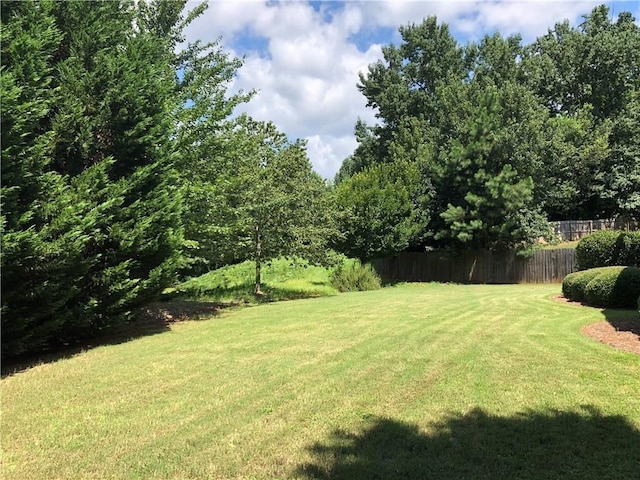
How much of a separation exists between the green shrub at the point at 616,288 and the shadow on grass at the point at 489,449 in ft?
27.9

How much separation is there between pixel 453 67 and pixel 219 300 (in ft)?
135

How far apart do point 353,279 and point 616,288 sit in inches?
538

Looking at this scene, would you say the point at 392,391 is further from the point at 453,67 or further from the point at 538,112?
the point at 453,67

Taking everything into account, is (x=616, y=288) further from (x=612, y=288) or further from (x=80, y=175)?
(x=80, y=175)

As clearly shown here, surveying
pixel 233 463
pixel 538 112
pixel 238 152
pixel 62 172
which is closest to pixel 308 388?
pixel 233 463

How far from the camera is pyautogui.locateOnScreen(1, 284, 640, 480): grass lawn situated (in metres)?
3.93

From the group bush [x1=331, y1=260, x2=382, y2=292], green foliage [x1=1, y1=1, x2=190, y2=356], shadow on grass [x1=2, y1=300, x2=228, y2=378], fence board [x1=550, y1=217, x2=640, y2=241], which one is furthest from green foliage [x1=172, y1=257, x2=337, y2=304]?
fence board [x1=550, y1=217, x2=640, y2=241]

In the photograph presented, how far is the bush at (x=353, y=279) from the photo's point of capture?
24.5 meters

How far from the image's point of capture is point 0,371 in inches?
306

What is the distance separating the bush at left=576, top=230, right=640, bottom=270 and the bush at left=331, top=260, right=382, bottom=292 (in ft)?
32.9

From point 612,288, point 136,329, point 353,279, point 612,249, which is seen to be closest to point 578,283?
point 612,288

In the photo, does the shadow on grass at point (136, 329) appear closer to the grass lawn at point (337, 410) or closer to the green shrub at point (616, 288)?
the grass lawn at point (337, 410)

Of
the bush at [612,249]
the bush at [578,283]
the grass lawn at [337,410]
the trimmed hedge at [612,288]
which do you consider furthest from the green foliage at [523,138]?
the grass lawn at [337,410]

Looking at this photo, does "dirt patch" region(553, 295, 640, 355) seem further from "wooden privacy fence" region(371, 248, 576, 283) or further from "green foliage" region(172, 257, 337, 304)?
"wooden privacy fence" region(371, 248, 576, 283)
